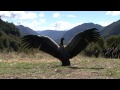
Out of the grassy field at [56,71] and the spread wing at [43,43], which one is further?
the spread wing at [43,43]

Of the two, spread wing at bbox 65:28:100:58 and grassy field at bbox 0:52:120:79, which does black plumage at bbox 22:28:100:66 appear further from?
grassy field at bbox 0:52:120:79

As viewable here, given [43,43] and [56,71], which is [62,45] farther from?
[56,71]

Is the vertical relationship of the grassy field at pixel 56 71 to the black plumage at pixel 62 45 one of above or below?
below

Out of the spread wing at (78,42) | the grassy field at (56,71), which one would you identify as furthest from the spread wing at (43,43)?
the grassy field at (56,71)

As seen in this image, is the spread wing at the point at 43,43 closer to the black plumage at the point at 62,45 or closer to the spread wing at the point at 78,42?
the black plumage at the point at 62,45

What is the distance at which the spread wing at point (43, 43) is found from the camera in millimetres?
12641

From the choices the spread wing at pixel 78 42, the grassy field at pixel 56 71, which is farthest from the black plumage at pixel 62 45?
the grassy field at pixel 56 71

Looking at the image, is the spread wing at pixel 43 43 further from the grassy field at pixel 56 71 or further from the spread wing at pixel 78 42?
the grassy field at pixel 56 71

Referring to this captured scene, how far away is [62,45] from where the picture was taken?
12.8 meters

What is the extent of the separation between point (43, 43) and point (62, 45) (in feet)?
2.42
